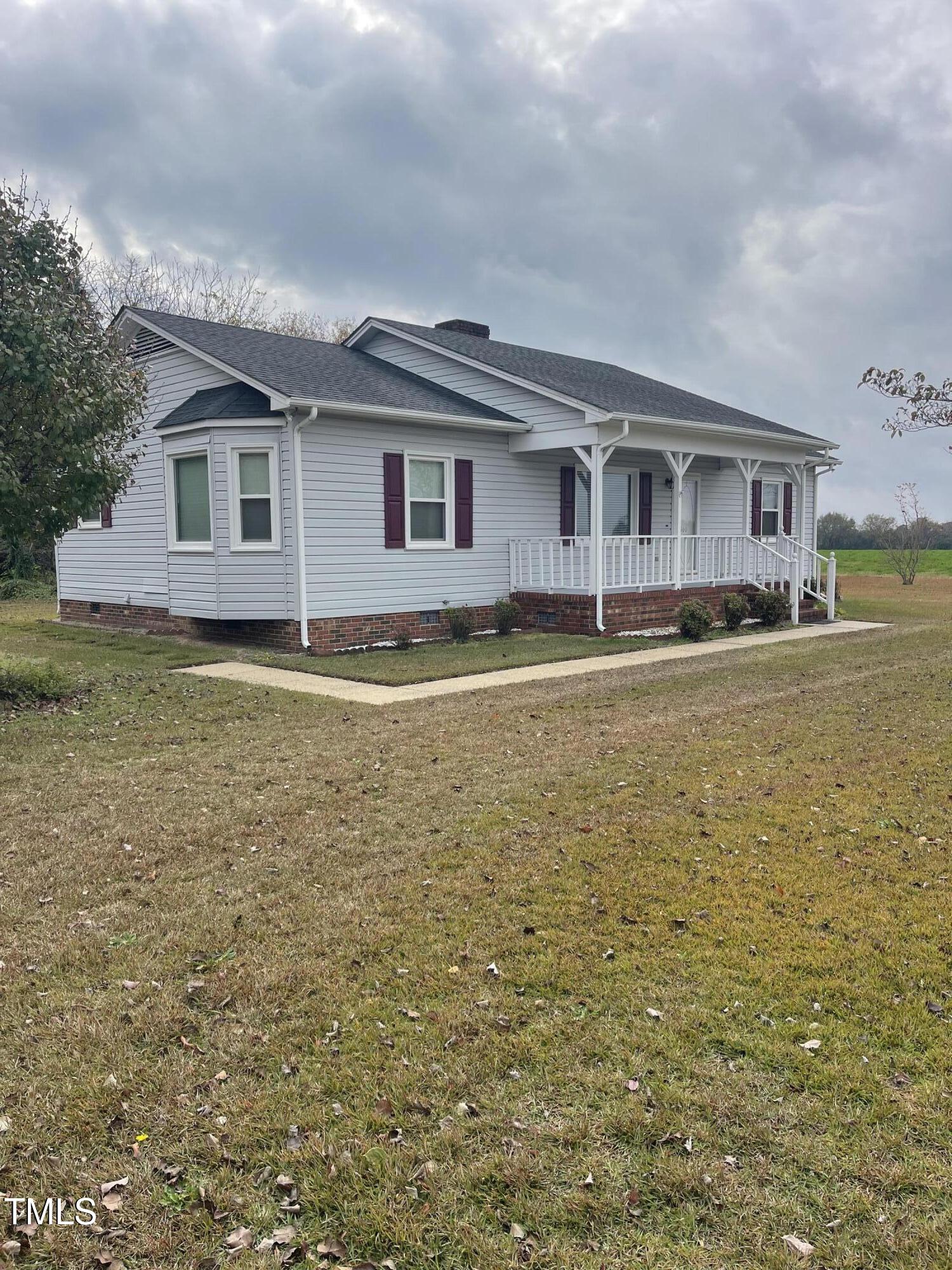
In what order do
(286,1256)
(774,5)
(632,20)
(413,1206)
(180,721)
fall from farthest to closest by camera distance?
1. (632,20)
2. (774,5)
3. (180,721)
4. (413,1206)
5. (286,1256)

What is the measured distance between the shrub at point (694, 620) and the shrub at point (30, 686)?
8.91 meters

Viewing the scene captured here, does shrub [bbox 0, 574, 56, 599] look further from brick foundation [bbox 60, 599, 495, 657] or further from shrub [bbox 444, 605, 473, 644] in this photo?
shrub [bbox 444, 605, 473, 644]

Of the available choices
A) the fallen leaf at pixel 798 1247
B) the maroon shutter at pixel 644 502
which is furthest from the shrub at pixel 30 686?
the maroon shutter at pixel 644 502

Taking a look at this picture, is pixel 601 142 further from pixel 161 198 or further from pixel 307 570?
pixel 161 198

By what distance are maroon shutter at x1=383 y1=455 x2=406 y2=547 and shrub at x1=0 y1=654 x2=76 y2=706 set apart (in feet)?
17.7

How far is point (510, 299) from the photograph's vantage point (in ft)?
87.1

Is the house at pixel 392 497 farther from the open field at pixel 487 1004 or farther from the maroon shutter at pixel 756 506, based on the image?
the open field at pixel 487 1004

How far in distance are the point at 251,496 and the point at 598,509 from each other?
17.0 feet

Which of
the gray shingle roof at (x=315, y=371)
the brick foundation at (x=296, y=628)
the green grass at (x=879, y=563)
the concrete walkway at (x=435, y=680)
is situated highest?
the gray shingle roof at (x=315, y=371)

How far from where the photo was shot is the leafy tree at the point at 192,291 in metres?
33.5

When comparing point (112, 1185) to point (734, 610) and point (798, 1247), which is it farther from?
point (734, 610)

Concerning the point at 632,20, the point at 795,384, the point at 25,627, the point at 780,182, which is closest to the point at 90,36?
the point at 632,20

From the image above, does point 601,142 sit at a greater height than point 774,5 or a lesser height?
greater

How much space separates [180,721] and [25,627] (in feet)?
31.6
